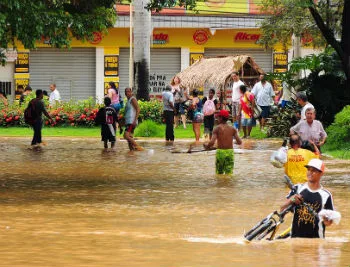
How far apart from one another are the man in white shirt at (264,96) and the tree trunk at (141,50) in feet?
20.1

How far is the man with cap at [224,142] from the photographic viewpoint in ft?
70.6

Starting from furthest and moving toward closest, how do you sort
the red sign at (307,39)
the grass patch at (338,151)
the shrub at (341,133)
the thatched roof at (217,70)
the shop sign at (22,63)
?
the shop sign at (22,63) < the red sign at (307,39) < the thatched roof at (217,70) < the shrub at (341,133) < the grass patch at (338,151)

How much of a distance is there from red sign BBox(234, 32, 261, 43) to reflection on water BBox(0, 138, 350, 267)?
1111 inches

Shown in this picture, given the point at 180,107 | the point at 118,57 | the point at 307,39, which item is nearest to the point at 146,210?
the point at 180,107

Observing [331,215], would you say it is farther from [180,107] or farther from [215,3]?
[215,3]

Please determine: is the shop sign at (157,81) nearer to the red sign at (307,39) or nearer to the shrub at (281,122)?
the red sign at (307,39)

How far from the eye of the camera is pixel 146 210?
1670 cm

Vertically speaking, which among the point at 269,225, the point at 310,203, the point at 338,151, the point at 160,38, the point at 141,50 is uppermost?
the point at 160,38

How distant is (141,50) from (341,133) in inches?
535

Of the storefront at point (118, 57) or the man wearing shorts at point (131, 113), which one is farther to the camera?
the storefront at point (118, 57)

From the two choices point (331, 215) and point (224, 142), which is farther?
point (224, 142)

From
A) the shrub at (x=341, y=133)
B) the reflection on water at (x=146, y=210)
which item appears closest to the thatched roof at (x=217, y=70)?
the shrub at (x=341, y=133)

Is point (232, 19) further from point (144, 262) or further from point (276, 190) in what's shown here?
point (144, 262)

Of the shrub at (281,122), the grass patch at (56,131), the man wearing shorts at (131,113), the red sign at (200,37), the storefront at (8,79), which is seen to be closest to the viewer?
the man wearing shorts at (131,113)
